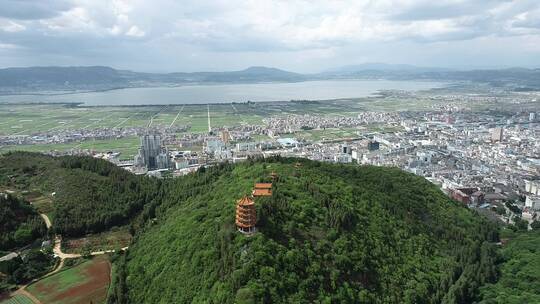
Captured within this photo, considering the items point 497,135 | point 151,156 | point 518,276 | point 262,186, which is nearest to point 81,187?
point 262,186

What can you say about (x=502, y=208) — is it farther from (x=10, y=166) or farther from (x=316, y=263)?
(x=10, y=166)

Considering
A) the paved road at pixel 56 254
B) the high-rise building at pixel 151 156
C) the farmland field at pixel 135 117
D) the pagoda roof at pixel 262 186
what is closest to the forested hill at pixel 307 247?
the pagoda roof at pixel 262 186

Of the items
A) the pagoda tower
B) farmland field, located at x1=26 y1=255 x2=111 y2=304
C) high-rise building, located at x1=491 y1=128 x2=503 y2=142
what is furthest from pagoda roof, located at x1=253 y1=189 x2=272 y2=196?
high-rise building, located at x1=491 y1=128 x2=503 y2=142

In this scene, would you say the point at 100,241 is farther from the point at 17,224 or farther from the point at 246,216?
the point at 246,216

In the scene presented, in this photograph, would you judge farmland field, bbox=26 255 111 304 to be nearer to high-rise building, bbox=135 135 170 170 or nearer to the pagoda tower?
the pagoda tower

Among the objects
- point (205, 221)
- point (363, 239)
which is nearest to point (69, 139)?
point (205, 221)

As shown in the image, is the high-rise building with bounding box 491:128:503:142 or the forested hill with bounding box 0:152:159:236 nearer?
the forested hill with bounding box 0:152:159:236
